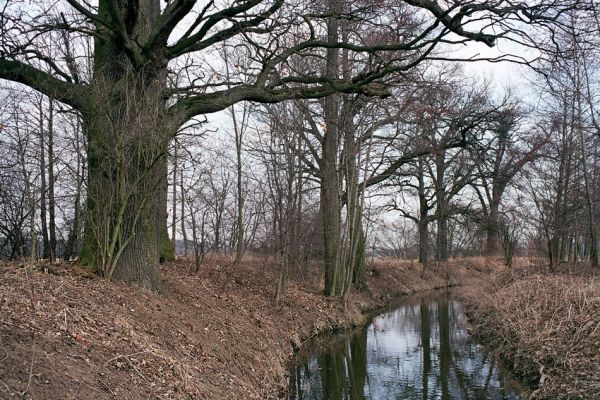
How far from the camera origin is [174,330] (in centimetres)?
804

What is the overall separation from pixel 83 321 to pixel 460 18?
6.90m

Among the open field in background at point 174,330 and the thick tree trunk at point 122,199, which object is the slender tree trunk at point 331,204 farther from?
the thick tree trunk at point 122,199

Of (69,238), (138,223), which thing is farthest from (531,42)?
(69,238)

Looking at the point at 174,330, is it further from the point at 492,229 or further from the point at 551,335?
the point at 492,229

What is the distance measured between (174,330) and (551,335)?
751 cm

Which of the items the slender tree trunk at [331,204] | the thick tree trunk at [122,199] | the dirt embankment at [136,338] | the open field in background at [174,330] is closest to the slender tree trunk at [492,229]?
the open field in background at [174,330]

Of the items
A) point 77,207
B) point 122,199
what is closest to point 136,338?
point 122,199

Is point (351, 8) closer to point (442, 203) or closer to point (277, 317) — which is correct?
point (277, 317)

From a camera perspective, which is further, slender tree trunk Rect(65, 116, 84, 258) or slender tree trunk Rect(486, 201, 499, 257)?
slender tree trunk Rect(486, 201, 499, 257)

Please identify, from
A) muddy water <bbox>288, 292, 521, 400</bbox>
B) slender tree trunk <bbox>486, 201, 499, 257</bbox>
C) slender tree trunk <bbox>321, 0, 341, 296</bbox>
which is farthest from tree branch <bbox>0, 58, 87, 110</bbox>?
slender tree trunk <bbox>486, 201, 499, 257</bbox>

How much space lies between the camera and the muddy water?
9742mm

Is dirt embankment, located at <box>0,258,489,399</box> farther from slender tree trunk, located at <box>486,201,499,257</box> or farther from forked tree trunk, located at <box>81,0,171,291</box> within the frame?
slender tree trunk, located at <box>486,201,499,257</box>

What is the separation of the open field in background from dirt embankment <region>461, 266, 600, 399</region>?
0.04 m

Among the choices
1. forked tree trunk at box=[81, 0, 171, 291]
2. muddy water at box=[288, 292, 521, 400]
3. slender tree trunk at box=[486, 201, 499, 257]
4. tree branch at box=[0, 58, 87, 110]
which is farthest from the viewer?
slender tree trunk at box=[486, 201, 499, 257]
